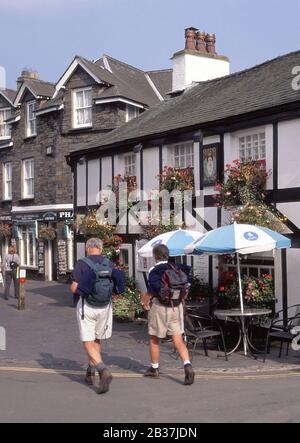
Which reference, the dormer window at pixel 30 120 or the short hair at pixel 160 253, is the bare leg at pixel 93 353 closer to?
the short hair at pixel 160 253

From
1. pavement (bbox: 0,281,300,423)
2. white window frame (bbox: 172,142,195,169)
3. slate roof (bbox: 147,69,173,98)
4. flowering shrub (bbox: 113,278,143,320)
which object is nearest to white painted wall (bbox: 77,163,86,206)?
white window frame (bbox: 172,142,195,169)

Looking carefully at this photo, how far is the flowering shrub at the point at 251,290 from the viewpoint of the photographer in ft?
36.0

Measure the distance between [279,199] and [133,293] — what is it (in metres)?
5.02

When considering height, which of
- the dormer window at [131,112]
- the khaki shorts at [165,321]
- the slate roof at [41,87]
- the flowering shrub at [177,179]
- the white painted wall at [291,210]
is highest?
the slate roof at [41,87]

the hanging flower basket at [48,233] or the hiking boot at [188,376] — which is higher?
the hanging flower basket at [48,233]

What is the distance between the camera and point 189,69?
19.1 meters

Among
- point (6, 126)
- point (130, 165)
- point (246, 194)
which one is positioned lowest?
point (246, 194)

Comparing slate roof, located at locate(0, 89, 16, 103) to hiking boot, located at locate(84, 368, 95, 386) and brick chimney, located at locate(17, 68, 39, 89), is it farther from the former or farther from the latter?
hiking boot, located at locate(84, 368, 95, 386)

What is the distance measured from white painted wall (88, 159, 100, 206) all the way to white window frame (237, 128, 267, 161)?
590 cm

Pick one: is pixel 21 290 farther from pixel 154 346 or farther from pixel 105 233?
pixel 154 346

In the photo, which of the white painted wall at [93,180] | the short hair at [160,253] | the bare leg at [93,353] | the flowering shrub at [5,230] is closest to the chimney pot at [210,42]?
the white painted wall at [93,180]

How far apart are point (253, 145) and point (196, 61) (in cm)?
789

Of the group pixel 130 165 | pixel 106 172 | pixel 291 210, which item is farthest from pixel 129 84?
pixel 291 210

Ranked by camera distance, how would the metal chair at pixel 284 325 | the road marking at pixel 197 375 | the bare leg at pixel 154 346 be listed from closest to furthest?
the bare leg at pixel 154 346 < the road marking at pixel 197 375 < the metal chair at pixel 284 325
